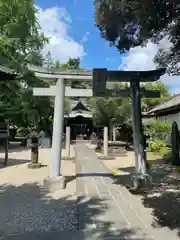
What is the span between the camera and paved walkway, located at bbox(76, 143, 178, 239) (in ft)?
14.9

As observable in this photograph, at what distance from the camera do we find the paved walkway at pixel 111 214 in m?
4.55

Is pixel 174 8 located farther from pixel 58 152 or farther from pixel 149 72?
pixel 58 152

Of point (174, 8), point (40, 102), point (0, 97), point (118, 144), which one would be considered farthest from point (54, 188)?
point (40, 102)

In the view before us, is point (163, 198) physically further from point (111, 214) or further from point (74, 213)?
point (74, 213)

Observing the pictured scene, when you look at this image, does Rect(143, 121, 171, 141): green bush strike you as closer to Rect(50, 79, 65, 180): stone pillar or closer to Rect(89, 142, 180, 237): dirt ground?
Rect(89, 142, 180, 237): dirt ground

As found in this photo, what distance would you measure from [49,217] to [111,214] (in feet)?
3.87

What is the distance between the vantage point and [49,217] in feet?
17.5

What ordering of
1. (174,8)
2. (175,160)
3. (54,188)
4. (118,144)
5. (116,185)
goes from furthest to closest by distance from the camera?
1. (118,144)
2. (175,160)
3. (116,185)
4. (54,188)
5. (174,8)

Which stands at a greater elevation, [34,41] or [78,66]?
[78,66]

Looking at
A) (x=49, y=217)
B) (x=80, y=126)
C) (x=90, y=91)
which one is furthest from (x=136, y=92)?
(x=80, y=126)

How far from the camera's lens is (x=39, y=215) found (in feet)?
17.9

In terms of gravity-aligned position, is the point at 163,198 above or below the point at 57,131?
below

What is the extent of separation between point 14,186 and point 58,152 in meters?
1.57

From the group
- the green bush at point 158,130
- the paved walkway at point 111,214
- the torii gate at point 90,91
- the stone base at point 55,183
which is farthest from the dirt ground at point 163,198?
the green bush at point 158,130
